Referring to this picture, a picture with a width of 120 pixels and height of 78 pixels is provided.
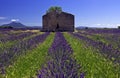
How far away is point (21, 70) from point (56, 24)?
42105 mm

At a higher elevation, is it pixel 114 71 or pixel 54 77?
pixel 54 77

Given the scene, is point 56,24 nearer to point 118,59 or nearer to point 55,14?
point 55,14

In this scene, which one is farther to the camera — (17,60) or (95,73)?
(17,60)

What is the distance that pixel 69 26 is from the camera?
50.2m

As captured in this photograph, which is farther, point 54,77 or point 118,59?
point 118,59

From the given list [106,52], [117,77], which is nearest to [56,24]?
[106,52]

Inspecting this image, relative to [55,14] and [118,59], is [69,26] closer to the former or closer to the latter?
[55,14]

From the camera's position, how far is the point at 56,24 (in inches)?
1967

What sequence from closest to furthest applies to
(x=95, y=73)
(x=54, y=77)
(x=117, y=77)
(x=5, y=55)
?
(x=54, y=77)
(x=117, y=77)
(x=95, y=73)
(x=5, y=55)

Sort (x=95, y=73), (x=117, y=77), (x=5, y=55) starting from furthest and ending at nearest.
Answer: (x=5, y=55)
(x=95, y=73)
(x=117, y=77)

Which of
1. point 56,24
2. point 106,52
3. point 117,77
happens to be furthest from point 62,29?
point 117,77

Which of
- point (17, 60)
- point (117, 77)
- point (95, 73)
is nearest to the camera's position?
point (117, 77)

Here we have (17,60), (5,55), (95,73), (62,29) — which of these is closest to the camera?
(95,73)

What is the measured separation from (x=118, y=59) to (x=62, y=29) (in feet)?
138
